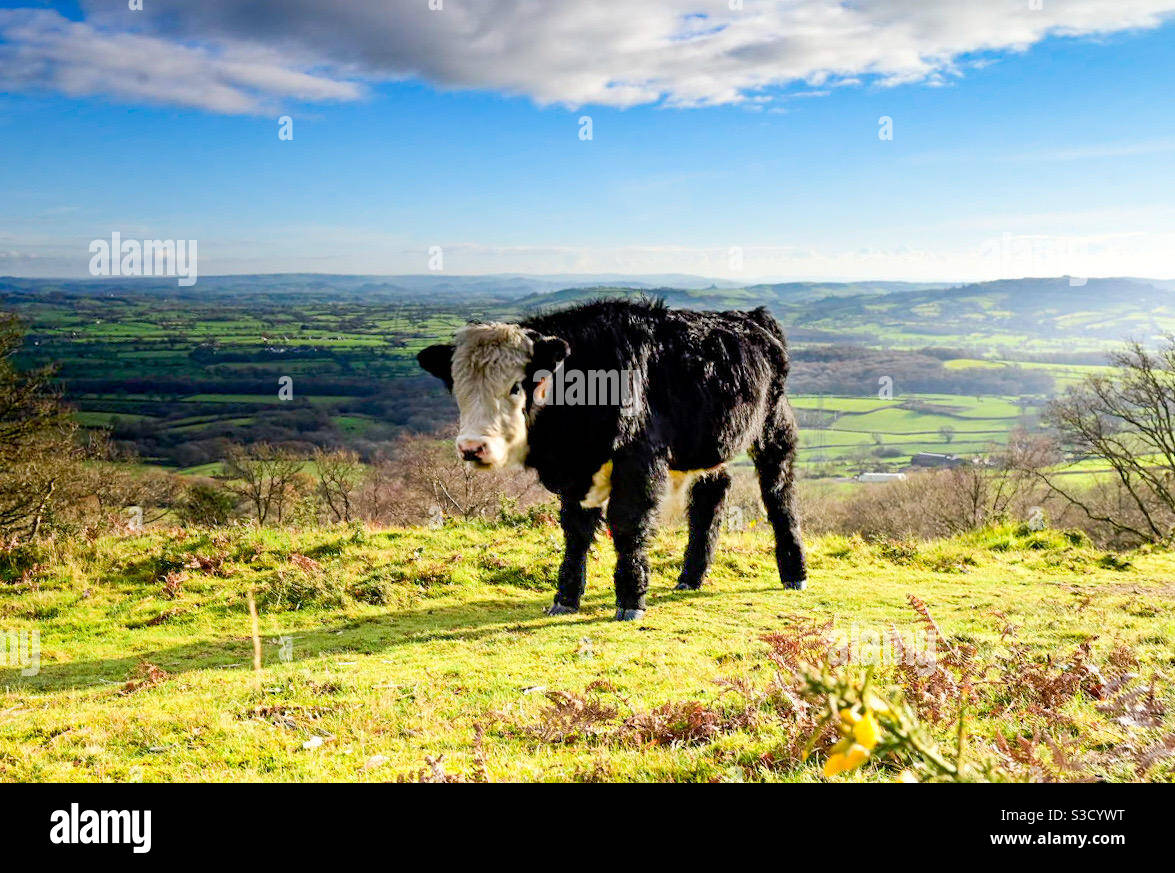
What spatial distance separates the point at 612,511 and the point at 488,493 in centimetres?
3664

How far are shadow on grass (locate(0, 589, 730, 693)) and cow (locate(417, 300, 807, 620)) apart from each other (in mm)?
570

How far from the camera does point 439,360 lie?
26.1ft

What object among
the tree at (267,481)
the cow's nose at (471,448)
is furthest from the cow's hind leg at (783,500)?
the tree at (267,481)

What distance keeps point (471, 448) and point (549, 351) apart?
1.29 meters

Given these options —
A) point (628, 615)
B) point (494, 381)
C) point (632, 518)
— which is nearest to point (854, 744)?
point (494, 381)

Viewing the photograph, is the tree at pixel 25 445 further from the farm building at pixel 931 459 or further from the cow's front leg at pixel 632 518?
the farm building at pixel 931 459

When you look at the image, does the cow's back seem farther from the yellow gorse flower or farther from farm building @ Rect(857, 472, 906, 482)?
farm building @ Rect(857, 472, 906, 482)

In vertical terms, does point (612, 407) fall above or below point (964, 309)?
below

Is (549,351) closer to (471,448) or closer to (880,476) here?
(471,448)

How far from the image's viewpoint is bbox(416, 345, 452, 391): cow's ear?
311 inches

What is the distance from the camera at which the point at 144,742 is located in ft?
15.7

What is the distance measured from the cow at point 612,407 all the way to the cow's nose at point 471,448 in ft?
0.04

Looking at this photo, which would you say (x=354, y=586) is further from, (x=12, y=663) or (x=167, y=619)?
(x=12, y=663)

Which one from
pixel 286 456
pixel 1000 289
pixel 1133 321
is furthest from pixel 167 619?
pixel 1000 289
